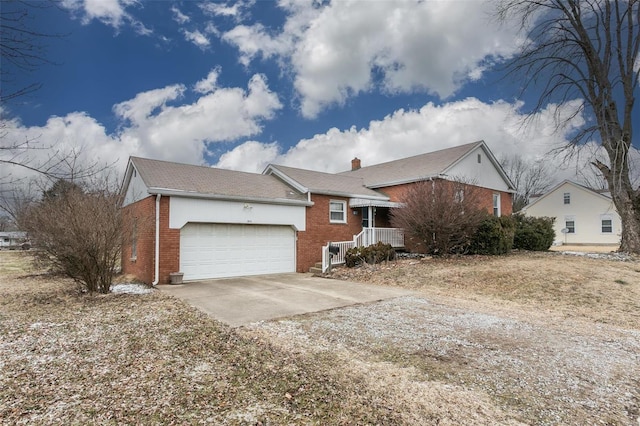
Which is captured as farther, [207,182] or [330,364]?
[207,182]

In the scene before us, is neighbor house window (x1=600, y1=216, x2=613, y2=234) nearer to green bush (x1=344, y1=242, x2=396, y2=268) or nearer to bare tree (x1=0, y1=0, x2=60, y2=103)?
green bush (x1=344, y1=242, x2=396, y2=268)

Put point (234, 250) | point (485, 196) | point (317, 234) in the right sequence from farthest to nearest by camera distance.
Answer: point (485, 196)
point (317, 234)
point (234, 250)

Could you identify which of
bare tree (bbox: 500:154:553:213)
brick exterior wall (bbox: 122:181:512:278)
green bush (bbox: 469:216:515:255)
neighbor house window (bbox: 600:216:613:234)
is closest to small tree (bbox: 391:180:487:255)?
green bush (bbox: 469:216:515:255)

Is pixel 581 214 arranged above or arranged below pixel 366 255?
above

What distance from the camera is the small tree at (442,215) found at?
1354cm

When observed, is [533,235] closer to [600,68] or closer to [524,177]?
[600,68]

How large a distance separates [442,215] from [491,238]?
2.52 m

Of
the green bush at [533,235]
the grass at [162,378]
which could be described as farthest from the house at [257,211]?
the grass at [162,378]

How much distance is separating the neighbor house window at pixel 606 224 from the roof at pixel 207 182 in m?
31.1

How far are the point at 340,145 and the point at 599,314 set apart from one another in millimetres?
20613

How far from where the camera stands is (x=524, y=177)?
4428cm

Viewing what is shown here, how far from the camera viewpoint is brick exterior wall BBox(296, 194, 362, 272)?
49.8 feet

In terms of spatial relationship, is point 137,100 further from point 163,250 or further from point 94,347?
point 94,347

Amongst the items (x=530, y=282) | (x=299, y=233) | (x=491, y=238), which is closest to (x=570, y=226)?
(x=491, y=238)
